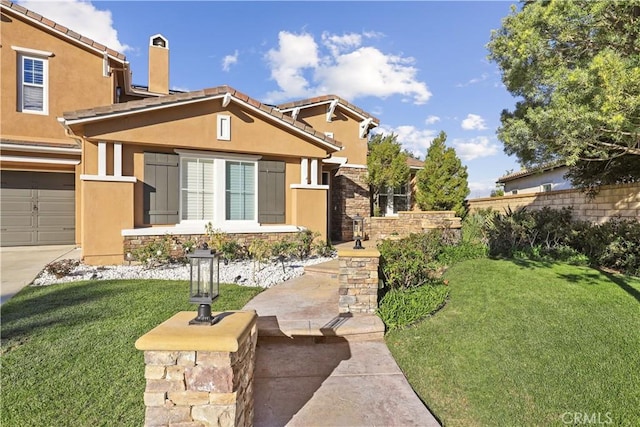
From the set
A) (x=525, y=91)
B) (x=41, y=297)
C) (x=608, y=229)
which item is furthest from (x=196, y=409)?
(x=608, y=229)

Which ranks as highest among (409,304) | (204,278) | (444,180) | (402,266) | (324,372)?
(444,180)

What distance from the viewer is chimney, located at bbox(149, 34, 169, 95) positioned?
14.2 m

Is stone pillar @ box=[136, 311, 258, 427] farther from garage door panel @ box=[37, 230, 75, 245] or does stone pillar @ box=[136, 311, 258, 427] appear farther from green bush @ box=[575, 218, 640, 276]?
garage door panel @ box=[37, 230, 75, 245]

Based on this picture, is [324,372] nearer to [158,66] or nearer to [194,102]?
[194,102]

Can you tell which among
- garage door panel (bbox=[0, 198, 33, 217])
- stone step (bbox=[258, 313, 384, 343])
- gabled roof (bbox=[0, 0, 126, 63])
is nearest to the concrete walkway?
stone step (bbox=[258, 313, 384, 343])

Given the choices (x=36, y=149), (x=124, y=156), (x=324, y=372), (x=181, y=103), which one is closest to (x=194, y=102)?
(x=181, y=103)

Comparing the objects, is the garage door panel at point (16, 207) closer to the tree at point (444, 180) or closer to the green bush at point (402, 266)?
the green bush at point (402, 266)

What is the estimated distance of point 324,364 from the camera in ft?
13.2

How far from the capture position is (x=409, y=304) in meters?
5.38

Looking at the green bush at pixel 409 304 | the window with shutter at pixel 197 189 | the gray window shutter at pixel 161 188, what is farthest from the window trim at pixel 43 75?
the green bush at pixel 409 304

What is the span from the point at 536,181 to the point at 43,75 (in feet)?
77.6

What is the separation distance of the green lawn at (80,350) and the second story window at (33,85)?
7.81 metres

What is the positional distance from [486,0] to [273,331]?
859cm

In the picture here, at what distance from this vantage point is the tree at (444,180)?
1573cm
